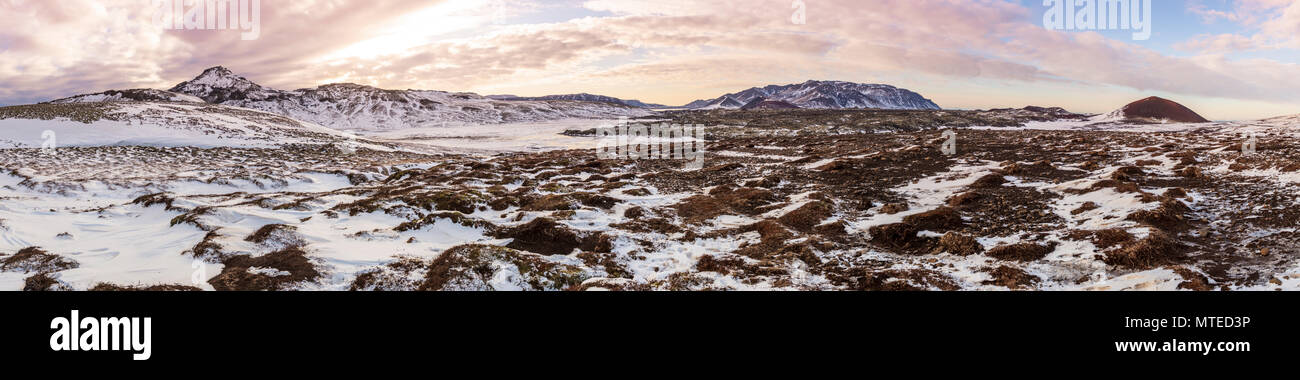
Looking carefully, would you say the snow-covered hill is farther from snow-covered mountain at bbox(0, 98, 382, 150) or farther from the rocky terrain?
the rocky terrain

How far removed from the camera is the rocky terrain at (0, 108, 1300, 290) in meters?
11.1

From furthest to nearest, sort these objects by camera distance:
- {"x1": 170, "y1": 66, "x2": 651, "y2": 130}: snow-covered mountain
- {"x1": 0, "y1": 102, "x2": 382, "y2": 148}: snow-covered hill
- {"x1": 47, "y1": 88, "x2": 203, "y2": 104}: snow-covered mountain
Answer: {"x1": 170, "y1": 66, "x2": 651, "y2": 130}: snow-covered mountain
{"x1": 47, "y1": 88, "x2": 203, "y2": 104}: snow-covered mountain
{"x1": 0, "y1": 102, "x2": 382, "y2": 148}: snow-covered hill

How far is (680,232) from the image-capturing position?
16.7 meters

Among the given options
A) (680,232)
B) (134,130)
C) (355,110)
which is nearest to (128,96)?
(355,110)

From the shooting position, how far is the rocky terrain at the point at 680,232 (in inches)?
437

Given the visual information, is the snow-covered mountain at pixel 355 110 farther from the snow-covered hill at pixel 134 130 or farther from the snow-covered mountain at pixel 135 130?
the snow-covered mountain at pixel 135 130

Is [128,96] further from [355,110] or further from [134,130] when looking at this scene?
[134,130]

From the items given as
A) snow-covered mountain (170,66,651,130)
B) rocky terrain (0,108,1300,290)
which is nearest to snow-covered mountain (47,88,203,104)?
snow-covered mountain (170,66,651,130)

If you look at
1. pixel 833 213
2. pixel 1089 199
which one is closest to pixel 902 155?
pixel 1089 199

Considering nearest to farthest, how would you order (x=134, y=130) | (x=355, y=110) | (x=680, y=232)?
(x=680, y=232)
(x=134, y=130)
(x=355, y=110)

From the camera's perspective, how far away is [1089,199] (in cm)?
1802

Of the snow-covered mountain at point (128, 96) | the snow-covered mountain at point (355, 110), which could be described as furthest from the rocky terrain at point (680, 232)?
the snow-covered mountain at point (128, 96)

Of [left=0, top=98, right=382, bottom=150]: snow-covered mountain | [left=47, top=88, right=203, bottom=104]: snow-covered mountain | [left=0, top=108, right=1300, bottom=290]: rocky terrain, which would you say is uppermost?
[left=47, top=88, right=203, bottom=104]: snow-covered mountain
